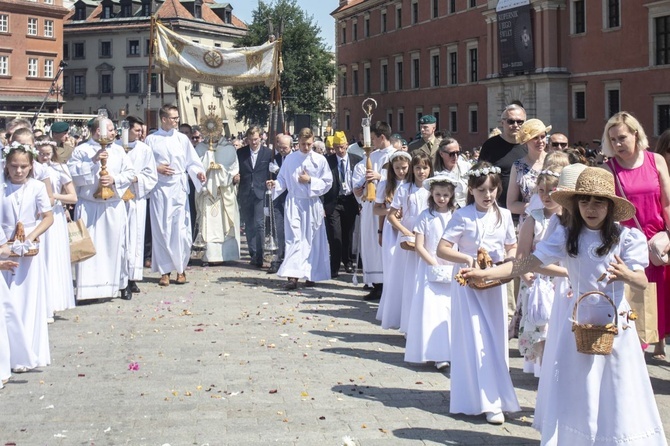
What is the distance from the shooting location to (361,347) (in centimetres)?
960

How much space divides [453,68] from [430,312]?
53.8 meters

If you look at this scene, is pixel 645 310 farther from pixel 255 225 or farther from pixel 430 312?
pixel 255 225

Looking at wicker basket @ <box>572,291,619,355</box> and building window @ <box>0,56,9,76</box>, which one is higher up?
building window @ <box>0,56,9,76</box>

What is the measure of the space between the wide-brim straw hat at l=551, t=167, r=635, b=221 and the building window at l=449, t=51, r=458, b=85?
55.9 meters

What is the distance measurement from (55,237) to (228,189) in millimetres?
6840

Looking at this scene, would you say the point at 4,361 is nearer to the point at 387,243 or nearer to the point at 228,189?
the point at 387,243

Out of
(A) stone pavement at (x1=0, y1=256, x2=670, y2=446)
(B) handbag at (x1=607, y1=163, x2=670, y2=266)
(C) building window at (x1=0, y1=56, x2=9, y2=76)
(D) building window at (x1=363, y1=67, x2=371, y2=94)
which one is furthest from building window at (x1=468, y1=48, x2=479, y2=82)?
(B) handbag at (x1=607, y1=163, x2=670, y2=266)

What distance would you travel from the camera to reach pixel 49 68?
8162cm

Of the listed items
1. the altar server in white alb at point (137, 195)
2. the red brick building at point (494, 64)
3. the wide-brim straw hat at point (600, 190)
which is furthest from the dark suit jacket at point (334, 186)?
the red brick building at point (494, 64)

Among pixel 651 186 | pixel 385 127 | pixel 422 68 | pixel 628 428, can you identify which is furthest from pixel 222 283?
pixel 422 68

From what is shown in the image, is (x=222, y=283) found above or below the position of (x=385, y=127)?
below

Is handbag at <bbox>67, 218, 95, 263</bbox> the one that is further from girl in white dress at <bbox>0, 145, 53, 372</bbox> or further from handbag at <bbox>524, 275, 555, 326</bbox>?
handbag at <bbox>524, 275, 555, 326</bbox>

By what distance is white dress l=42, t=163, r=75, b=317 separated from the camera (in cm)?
1092

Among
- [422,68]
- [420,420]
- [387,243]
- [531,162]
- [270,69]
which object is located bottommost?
[420,420]
